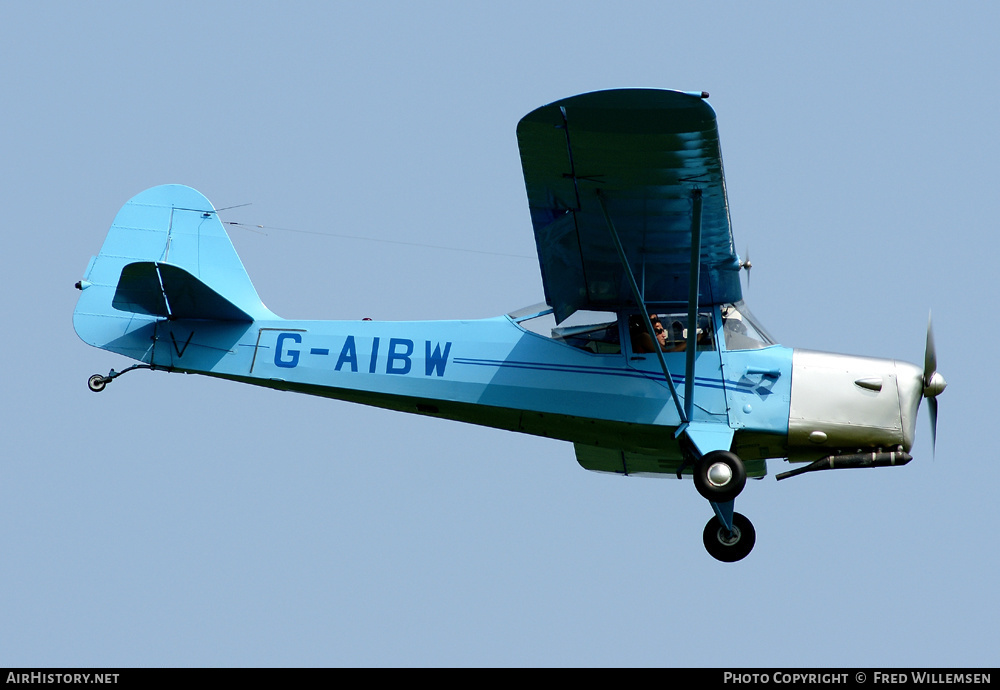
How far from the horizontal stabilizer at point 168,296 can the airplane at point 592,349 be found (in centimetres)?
2

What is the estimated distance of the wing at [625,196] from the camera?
8055 millimetres

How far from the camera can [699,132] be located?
8.20 metres

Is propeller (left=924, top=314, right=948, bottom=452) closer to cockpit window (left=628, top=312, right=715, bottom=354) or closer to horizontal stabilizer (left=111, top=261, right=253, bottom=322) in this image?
cockpit window (left=628, top=312, right=715, bottom=354)

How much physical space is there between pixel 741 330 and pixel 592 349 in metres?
1.28

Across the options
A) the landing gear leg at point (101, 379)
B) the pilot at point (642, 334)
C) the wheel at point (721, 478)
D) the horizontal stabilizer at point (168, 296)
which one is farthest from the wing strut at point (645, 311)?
the landing gear leg at point (101, 379)

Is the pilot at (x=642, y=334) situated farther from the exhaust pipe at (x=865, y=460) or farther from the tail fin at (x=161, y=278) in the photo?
the tail fin at (x=161, y=278)

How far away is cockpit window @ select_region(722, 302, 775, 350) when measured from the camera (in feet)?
34.5

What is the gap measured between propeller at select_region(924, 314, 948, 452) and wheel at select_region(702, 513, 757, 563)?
1.81m

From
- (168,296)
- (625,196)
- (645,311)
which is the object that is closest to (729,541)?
(645,311)

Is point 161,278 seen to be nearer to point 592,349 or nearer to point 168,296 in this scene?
point 168,296

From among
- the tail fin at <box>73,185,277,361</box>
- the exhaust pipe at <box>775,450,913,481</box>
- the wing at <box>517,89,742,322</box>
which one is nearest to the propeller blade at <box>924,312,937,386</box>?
the exhaust pipe at <box>775,450,913,481</box>

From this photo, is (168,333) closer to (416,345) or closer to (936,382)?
(416,345)
